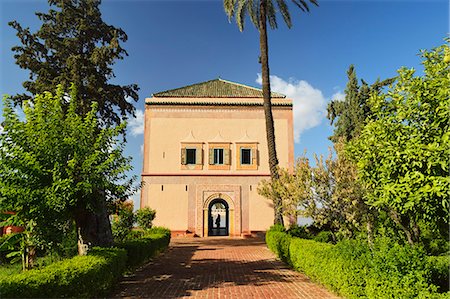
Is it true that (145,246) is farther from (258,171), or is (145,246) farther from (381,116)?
(258,171)

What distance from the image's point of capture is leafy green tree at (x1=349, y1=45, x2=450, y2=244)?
5.81 m

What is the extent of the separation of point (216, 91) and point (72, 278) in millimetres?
22147

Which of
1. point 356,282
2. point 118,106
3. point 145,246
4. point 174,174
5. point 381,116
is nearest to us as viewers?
point 356,282

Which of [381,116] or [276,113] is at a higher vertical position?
[276,113]

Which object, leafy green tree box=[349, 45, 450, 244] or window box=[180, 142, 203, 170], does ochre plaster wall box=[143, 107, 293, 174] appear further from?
leafy green tree box=[349, 45, 450, 244]

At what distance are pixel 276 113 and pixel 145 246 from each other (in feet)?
53.5

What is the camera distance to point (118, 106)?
18.7 m

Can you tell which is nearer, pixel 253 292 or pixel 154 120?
pixel 253 292

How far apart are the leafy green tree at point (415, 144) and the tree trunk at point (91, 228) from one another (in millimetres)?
6840

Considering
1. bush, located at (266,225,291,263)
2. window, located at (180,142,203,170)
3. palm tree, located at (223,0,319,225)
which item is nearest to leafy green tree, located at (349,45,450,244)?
bush, located at (266,225,291,263)

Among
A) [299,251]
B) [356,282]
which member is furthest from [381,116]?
[299,251]

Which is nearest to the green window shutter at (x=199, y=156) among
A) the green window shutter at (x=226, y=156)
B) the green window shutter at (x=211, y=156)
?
the green window shutter at (x=211, y=156)

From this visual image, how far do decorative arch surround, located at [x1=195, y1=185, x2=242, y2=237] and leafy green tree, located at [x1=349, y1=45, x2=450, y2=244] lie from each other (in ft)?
54.1

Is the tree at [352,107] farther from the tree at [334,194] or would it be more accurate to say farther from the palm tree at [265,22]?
the tree at [334,194]
